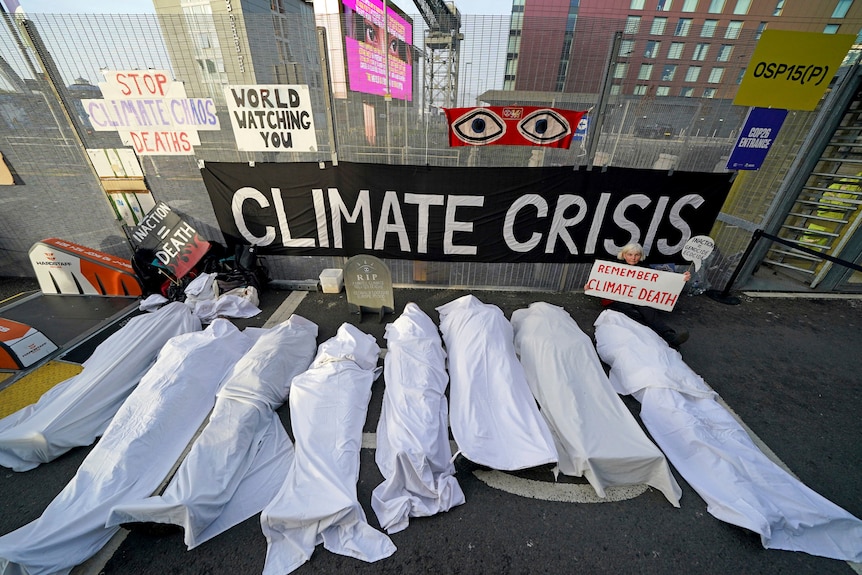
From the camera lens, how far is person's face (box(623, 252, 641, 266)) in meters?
4.19

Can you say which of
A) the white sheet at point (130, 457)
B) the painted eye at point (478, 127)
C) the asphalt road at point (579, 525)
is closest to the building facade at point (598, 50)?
the painted eye at point (478, 127)

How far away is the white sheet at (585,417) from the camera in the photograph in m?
2.31

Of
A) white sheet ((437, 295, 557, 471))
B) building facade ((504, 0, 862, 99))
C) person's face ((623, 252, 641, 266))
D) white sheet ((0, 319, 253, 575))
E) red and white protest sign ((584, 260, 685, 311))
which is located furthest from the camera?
person's face ((623, 252, 641, 266))

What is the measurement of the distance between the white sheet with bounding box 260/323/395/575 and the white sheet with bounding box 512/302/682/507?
59.5 inches

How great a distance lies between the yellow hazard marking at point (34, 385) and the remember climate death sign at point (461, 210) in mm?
2379

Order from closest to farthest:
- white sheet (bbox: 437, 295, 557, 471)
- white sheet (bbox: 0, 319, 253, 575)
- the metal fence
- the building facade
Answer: white sheet (bbox: 0, 319, 253, 575), white sheet (bbox: 437, 295, 557, 471), the building facade, the metal fence

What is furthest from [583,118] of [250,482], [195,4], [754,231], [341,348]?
[195,4]

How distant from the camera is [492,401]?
2.75 meters

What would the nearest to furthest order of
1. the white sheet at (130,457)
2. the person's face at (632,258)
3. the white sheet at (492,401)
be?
the white sheet at (130,457) < the white sheet at (492,401) < the person's face at (632,258)

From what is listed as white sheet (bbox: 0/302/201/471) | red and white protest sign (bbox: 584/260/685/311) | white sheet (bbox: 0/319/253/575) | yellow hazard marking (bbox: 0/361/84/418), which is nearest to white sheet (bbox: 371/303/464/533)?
white sheet (bbox: 0/319/253/575)

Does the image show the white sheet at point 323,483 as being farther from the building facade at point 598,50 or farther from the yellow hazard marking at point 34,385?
the building facade at point 598,50

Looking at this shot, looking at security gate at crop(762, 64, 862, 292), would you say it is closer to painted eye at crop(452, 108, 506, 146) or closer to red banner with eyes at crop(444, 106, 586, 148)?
red banner with eyes at crop(444, 106, 586, 148)

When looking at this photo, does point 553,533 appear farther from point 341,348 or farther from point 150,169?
point 150,169

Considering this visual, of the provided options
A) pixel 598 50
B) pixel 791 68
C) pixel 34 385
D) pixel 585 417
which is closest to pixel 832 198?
pixel 791 68
